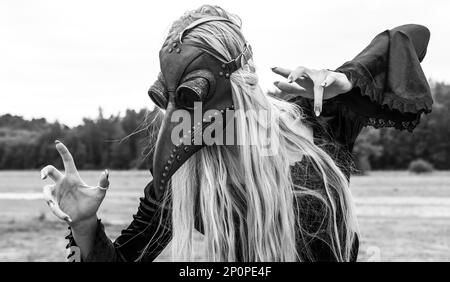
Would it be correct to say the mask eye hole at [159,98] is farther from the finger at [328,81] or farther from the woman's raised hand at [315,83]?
the finger at [328,81]

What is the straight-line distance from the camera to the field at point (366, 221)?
400 inches

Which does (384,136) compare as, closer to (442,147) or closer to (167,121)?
(442,147)

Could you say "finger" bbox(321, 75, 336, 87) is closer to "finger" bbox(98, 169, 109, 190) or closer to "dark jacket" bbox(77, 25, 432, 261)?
"dark jacket" bbox(77, 25, 432, 261)

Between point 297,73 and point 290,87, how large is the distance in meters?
0.06

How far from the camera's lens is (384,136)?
37281 millimetres

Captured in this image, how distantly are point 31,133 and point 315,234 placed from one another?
11.6 meters

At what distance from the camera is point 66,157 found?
5.49 feet

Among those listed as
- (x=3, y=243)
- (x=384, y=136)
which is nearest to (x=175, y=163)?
(x=3, y=243)

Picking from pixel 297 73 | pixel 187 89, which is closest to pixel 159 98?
pixel 187 89

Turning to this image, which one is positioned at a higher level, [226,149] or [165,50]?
[165,50]

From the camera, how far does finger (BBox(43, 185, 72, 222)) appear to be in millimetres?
1586

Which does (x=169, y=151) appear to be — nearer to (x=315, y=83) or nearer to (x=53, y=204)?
(x=53, y=204)

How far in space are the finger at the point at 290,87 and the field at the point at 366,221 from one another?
1.88ft

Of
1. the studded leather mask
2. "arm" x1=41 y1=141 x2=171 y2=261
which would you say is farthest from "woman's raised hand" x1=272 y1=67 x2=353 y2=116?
"arm" x1=41 y1=141 x2=171 y2=261
